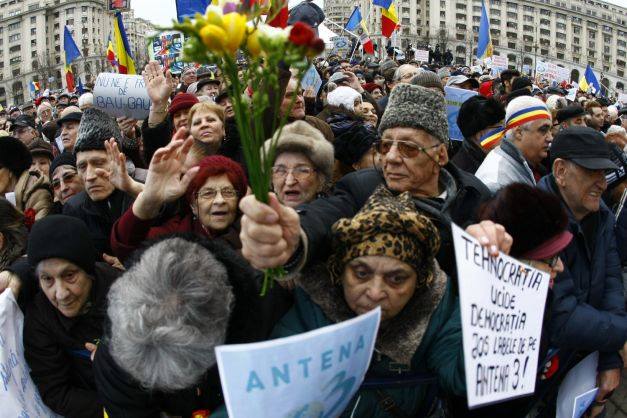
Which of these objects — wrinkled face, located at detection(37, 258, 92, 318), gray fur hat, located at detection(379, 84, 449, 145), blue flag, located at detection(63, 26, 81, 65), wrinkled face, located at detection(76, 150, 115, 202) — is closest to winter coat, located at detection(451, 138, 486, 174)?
gray fur hat, located at detection(379, 84, 449, 145)

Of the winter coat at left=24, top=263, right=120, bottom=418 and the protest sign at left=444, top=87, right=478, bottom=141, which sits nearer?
the winter coat at left=24, top=263, right=120, bottom=418

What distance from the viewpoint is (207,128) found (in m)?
3.96

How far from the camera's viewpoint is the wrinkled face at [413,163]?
2449mm

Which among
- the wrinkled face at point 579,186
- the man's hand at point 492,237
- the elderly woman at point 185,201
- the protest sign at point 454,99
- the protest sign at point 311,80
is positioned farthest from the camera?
the protest sign at point 311,80

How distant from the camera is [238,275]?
204cm

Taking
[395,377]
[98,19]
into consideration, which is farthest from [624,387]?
[98,19]

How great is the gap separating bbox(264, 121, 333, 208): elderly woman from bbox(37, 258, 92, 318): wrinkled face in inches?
42.3

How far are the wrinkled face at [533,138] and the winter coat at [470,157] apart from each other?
14.2 inches

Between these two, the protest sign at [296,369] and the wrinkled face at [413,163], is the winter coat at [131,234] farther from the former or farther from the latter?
the protest sign at [296,369]

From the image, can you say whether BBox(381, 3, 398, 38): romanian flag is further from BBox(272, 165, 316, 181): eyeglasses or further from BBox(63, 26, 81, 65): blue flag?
BBox(272, 165, 316, 181): eyeglasses

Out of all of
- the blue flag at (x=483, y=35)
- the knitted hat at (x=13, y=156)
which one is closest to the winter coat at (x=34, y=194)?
the knitted hat at (x=13, y=156)

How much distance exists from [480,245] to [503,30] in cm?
12231

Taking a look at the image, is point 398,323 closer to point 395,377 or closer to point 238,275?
point 395,377

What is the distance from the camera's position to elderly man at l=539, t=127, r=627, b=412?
2.62 meters
